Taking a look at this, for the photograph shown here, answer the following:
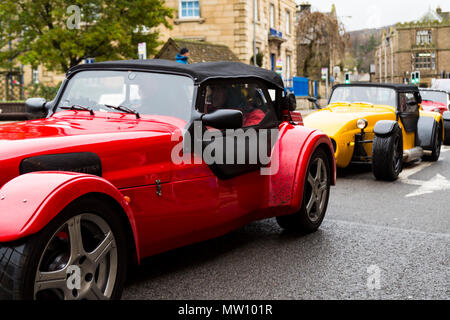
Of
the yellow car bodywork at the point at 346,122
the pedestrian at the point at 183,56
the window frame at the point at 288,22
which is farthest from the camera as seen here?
the window frame at the point at 288,22

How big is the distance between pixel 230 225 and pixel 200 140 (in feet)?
2.55

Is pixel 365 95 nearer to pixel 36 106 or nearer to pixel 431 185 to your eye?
pixel 431 185

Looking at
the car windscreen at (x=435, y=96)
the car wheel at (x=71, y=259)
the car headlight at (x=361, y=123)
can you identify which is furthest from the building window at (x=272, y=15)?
the car wheel at (x=71, y=259)

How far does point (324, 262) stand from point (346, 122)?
5.00 metres

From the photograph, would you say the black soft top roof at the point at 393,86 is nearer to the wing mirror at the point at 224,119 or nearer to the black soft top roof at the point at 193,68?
the black soft top roof at the point at 193,68

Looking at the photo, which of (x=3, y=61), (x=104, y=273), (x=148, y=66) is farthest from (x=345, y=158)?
(x=3, y=61)

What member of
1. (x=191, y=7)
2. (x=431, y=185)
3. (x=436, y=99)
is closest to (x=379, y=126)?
(x=431, y=185)

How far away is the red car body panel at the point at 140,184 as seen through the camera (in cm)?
282

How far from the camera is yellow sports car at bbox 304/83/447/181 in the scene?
8867mm

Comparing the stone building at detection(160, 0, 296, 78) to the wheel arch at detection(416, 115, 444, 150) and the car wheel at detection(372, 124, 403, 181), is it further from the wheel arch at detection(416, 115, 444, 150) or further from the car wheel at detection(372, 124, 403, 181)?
the car wheel at detection(372, 124, 403, 181)

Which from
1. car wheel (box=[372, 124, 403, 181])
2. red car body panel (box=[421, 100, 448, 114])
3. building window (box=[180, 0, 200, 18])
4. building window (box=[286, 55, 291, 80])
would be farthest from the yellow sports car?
building window (box=[286, 55, 291, 80])

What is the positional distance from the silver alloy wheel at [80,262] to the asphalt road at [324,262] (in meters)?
0.56

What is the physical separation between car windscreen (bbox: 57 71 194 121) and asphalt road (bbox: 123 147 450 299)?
1166mm

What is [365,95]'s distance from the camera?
10625mm
